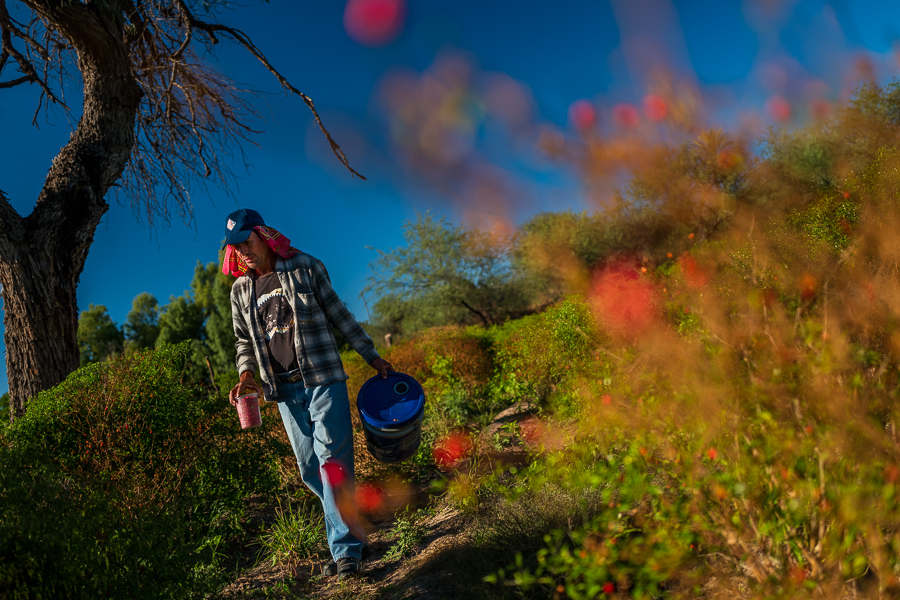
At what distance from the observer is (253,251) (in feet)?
9.55

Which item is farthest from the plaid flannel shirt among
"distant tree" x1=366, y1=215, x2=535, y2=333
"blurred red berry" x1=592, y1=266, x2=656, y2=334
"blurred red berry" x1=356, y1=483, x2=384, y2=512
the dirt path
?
"distant tree" x1=366, y1=215, x2=535, y2=333

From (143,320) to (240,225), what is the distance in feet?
108

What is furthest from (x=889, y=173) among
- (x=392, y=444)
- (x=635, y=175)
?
(x=635, y=175)

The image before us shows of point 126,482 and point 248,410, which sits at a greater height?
point 248,410

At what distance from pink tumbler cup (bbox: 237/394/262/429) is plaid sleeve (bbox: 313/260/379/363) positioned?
0.62 m

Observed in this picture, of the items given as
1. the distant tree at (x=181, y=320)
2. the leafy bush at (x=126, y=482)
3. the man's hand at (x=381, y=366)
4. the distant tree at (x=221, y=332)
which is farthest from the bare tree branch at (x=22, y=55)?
the distant tree at (x=181, y=320)

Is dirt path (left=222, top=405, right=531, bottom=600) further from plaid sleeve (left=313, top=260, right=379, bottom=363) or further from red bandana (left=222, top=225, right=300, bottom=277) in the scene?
red bandana (left=222, top=225, right=300, bottom=277)

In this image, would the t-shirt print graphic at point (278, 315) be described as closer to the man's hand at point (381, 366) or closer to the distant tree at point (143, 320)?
the man's hand at point (381, 366)

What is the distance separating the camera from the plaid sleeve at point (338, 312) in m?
3.02

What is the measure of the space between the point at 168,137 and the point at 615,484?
23.1 feet

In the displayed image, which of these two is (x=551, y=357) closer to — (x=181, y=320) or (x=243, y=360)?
(x=243, y=360)

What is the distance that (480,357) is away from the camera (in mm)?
7699

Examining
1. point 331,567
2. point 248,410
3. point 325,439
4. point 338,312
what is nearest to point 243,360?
point 248,410

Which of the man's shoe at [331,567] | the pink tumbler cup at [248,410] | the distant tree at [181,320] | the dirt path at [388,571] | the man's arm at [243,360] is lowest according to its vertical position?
the dirt path at [388,571]
